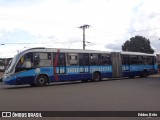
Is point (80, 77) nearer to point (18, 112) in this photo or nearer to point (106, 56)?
point (106, 56)

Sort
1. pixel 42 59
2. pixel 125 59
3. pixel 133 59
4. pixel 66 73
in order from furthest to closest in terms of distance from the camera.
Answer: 1. pixel 133 59
2. pixel 125 59
3. pixel 66 73
4. pixel 42 59

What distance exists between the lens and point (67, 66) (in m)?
23.8

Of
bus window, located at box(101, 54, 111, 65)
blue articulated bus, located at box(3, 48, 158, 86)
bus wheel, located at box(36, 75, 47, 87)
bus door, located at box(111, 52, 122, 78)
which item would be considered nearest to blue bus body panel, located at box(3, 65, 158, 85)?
blue articulated bus, located at box(3, 48, 158, 86)

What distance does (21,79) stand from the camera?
67.9ft

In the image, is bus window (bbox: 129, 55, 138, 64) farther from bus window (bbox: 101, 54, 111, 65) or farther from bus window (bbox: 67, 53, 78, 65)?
bus window (bbox: 67, 53, 78, 65)

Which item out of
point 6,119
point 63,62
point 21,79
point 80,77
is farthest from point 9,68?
point 6,119

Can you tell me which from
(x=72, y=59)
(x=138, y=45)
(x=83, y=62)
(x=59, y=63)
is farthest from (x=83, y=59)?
(x=138, y=45)

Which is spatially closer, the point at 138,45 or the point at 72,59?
the point at 72,59

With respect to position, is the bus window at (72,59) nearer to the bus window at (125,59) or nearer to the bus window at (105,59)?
the bus window at (105,59)

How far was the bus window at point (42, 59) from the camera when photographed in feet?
71.0

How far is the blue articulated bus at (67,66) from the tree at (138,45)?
54733mm

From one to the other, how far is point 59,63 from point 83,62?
9.72 feet

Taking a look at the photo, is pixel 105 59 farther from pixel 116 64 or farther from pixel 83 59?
pixel 83 59

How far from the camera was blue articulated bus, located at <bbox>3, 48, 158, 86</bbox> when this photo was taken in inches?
826
